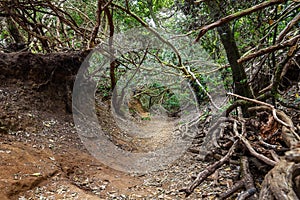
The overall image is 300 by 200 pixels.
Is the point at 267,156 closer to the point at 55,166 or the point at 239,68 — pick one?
the point at 239,68

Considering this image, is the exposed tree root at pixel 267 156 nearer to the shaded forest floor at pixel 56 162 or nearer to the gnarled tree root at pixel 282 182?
the gnarled tree root at pixel 282 182

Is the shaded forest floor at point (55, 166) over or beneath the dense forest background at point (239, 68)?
beneath

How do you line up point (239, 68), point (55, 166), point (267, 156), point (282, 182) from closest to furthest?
1. point (282, 182)
2. point (267, 156)
3. point (55, 166)
4. point (239, 68)

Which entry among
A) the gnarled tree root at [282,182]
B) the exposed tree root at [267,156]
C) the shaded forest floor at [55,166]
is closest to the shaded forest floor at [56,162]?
the shaded forest floor at [55,166]

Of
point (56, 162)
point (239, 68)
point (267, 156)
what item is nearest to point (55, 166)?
point (56, 162)

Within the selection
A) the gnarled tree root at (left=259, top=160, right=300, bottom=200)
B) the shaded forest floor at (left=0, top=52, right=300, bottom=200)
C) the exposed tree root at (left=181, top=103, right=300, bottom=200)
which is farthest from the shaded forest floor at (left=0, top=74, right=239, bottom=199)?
the gnarled tree root at (left=259, top=160, right=300, bottom=200)

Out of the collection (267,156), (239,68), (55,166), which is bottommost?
(55,166)

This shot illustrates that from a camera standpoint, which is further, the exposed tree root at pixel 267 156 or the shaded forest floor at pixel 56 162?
the shaded forest floor at pixel 56 162

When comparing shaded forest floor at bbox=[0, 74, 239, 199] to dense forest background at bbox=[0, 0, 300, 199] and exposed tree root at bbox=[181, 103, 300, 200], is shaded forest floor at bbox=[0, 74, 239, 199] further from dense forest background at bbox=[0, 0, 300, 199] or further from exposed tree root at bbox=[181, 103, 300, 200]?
exposed tree root at bbox=[181, 103, 300, 200]

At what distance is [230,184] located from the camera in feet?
4.84

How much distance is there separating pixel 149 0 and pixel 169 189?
255 centimetres

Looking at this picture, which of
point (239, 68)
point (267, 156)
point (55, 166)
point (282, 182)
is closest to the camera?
point (282, 182)

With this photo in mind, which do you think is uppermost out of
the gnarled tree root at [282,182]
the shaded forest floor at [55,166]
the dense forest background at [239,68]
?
the dense forest background at [239,68]

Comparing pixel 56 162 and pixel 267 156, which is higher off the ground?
pixel 267 156
